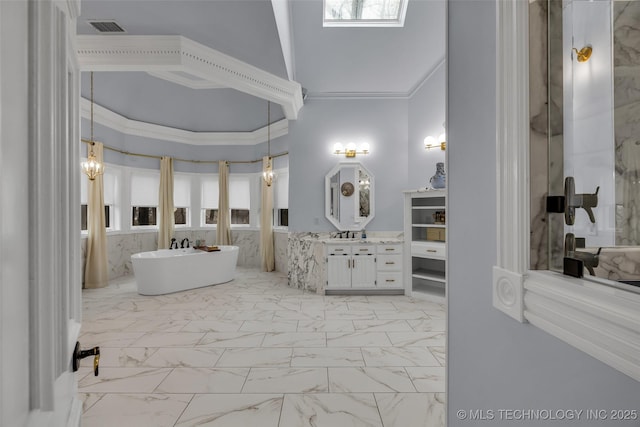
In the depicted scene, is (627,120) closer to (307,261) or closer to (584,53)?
(584,53)

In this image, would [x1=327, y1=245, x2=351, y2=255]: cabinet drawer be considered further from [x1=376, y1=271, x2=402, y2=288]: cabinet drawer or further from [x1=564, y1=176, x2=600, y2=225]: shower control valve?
[x1=564, y1=176, x2=600, y2=225]: shower control valve

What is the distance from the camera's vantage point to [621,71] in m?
0.87

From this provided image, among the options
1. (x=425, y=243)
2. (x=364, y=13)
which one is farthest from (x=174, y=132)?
(x=425, y=243)

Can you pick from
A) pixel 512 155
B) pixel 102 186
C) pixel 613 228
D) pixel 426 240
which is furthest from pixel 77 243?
pixel 102 186

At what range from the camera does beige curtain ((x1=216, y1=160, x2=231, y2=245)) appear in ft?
24.0

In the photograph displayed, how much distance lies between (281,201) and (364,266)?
2750 millimetres

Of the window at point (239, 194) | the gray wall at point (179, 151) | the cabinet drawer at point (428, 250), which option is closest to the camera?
the cabinet drawer at point (428, 250)

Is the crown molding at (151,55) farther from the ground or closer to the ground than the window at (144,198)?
farther from the ground

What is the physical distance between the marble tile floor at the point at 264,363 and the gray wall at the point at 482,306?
3.38ft

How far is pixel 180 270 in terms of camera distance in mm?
5180

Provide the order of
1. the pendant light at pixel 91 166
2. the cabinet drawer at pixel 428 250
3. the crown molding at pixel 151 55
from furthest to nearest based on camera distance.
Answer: the pendant light at pixel 91 166, the cabinet drawer at pixel 428 250, the crown molding at pixel 151 55

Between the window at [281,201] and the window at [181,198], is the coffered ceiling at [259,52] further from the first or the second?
the window at [281,201]

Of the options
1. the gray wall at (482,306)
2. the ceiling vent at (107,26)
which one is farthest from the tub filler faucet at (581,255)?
the ceiling vent at (107,26)

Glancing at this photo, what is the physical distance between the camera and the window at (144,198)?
662 cm
